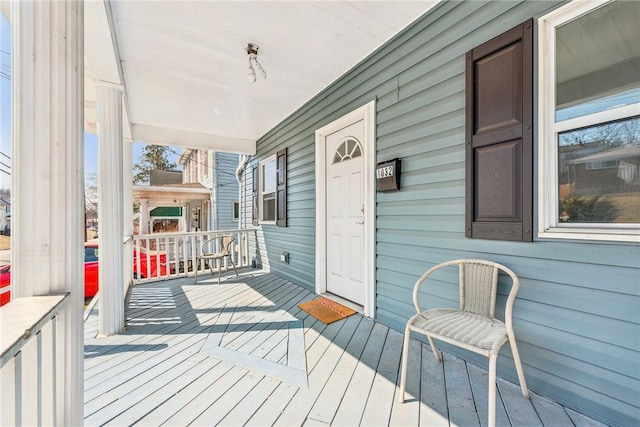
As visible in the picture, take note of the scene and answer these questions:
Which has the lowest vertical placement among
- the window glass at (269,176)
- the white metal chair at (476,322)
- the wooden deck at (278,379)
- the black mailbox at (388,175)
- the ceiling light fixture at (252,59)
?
the wooden deck at (278,379)

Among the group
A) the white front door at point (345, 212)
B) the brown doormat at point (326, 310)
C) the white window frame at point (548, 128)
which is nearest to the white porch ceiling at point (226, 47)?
the white front door at point (345, 212)

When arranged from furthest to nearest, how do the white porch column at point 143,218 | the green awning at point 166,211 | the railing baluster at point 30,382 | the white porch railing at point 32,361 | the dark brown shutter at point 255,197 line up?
the green awning at point 166,211
the white porch column at point 143,218
the dark brown shutter at point 255,197
the railing baluster at point 30,382
the white porch railing at point 32,361

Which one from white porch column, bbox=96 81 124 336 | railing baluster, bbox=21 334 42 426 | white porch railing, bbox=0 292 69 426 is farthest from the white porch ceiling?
railing baluster, bbox=21 334 42 426

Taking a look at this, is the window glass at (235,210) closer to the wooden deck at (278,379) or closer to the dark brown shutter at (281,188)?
the dark brown shutter at (281,188)

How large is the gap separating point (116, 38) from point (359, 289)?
3.34m

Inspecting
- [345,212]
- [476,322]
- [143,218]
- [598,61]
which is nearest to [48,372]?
[476,322]

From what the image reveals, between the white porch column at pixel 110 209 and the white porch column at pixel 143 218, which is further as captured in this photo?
the white porch column at pixel 143 218

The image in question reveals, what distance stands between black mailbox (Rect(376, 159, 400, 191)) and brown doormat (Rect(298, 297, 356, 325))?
1.36 meters

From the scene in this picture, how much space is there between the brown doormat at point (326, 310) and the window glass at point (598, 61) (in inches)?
92.5

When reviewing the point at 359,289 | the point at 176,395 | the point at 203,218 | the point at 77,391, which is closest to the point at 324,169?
the point at 359,289

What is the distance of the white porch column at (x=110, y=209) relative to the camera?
2.51 meters

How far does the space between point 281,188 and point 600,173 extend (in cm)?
380

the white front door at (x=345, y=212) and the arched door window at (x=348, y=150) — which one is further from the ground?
the arched door window at (x=348, y=150)

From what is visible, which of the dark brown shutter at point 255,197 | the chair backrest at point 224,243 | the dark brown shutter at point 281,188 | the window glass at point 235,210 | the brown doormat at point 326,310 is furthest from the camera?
the window glass at point 235,210
